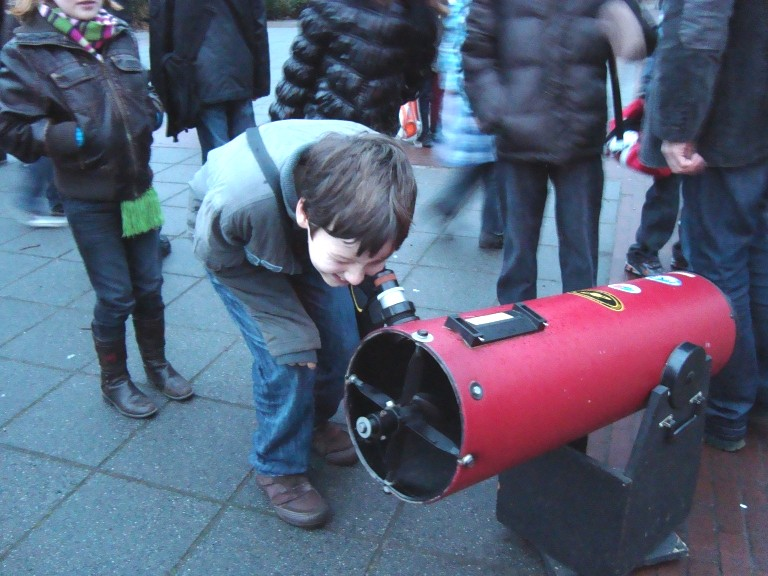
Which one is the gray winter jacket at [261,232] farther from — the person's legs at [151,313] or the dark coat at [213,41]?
the dark coat at [213,41]

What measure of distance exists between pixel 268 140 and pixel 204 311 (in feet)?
6.23

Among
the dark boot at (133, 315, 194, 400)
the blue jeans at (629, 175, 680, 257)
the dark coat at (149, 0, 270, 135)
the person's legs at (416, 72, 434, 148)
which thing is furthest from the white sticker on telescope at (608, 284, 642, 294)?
the person's legs at (416, 72, 434, 148)

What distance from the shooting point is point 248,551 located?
230 centimetres

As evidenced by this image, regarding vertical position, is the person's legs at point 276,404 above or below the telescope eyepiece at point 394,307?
below

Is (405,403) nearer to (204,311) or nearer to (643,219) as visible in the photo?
(204,311)

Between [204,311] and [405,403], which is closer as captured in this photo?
[405,403]

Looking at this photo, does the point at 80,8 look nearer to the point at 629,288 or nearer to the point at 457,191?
the point at 629,288

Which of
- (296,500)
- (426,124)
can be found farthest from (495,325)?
(426,124)

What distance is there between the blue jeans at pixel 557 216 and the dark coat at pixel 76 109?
1360mm

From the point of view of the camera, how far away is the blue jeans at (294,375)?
2289 millimetres

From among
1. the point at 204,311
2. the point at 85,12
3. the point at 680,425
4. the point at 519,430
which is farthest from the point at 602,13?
the point at 204,311

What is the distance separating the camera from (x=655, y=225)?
12.9 ft

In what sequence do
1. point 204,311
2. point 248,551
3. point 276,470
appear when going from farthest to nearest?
point 204,311
point 276,470
point 248,551

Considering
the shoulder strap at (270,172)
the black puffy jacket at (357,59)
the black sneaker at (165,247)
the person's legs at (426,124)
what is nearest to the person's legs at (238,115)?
the black sneaker at (165,247)
